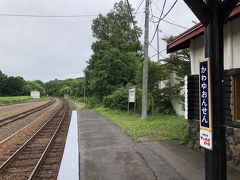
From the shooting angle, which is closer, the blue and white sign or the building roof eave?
the blue and white sign

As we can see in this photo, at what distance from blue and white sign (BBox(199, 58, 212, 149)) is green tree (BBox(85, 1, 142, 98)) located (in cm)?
3229

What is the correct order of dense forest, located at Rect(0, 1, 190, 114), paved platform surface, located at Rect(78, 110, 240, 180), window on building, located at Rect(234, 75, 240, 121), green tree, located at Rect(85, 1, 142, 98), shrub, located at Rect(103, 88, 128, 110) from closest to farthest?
paved platform surface, located at Rect(78, 110, 240, 180)
window on building, located at Rect(234, 75, 240, 121)
dense forest, located at Rect(0, 1, 190, 114)
shrub, located at Rect(103, 88, 128, 110)
green tree, located at Rect(85, 1, 142, 98)

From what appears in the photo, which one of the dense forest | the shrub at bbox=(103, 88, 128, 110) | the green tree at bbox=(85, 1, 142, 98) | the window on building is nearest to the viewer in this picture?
the window on building

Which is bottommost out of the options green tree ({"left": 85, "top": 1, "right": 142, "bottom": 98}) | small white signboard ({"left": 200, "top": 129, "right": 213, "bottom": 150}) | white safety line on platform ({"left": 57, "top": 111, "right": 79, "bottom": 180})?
white safety line on platform ({"left": 57, "top": 111, "right": 79, "bottom": 180})

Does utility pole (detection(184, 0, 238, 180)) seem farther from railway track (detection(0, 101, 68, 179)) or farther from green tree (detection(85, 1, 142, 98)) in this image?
green tree (detection(85, 1, 142, 98))

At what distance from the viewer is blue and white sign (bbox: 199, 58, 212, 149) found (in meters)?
4.20

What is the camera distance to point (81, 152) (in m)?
11.5

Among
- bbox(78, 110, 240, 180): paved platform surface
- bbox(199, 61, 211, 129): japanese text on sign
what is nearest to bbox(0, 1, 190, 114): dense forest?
bbox(78, 110, 240, 180): paved platform surface

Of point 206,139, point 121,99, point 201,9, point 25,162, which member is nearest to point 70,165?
point 25,162

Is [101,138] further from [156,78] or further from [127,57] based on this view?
[127,57]

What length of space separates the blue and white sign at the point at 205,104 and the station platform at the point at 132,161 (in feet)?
12.0

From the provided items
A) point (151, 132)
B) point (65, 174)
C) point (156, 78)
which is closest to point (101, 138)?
point (151, 132)

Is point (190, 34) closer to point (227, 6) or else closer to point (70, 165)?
point (70, 165)

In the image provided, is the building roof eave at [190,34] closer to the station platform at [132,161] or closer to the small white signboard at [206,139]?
the station platform at [132,161]
